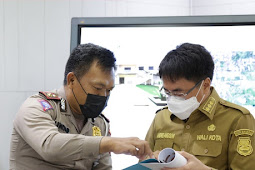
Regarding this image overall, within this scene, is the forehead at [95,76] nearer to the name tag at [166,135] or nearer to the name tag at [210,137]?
the name tag at [166,135]

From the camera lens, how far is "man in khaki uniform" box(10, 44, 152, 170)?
1.28 metres

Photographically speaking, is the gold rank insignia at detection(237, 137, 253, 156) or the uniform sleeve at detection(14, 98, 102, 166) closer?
the uniform sleeve at detection(14, 98, 102, 166)

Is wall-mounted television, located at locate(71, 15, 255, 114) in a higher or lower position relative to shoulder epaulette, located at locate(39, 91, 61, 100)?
higher

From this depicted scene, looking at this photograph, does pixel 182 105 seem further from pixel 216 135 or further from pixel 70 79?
pixel 70 79

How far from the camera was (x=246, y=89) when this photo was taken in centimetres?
234

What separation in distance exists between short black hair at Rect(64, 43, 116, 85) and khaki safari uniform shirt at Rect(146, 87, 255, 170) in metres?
0.50

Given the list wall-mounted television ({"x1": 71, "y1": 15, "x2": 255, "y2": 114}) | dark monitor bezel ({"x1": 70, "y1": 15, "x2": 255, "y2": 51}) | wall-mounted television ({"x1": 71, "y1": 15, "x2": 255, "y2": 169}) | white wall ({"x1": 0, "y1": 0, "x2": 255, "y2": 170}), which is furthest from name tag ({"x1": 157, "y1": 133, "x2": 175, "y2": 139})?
white wall ({"x1": 0, "y1": 0, "x2": 255, "y2": 170})

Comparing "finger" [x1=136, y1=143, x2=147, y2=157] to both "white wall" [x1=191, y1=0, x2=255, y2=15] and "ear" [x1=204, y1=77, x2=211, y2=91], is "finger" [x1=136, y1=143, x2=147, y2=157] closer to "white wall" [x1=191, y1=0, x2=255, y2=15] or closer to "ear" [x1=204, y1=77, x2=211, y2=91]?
"ear" [x1=204, y1=77, x2=211, y2=91]

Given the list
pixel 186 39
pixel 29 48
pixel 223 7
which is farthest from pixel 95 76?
pixel 223 7

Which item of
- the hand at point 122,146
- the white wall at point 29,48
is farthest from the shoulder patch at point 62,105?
the white wall at point 29,48

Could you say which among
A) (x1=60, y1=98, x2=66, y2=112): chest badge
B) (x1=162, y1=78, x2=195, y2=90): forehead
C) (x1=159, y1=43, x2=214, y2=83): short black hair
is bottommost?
(x1=60, y1=98, x2=66, y2=112): chest badge

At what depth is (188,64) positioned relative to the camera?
5.17 feet

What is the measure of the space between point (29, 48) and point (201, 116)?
Result: 189 cm

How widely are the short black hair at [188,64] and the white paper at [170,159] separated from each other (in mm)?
483
